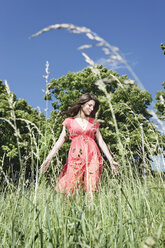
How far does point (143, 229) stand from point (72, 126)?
2.98 m

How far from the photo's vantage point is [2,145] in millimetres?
14070

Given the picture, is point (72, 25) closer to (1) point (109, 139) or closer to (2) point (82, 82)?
(1) point (109, 139)

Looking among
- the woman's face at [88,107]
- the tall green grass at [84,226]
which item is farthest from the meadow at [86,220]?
the woman's face at [88,107]

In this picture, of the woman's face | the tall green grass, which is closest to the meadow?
the tall green grass

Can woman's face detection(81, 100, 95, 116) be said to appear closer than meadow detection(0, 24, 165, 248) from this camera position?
No

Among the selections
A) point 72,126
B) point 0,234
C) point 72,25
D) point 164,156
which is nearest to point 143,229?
point 164,156

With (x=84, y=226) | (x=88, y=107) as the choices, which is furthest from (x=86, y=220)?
(x=88, y=107)

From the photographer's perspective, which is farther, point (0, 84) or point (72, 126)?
point (0, 84)

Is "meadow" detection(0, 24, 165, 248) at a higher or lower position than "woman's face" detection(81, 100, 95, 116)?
lower

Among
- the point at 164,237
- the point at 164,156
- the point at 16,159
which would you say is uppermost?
the point at 16,159

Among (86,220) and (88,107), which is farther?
(88,107)

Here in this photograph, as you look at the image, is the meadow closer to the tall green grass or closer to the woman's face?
the tall green grass

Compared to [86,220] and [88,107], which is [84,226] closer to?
[86,220]

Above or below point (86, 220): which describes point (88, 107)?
above
